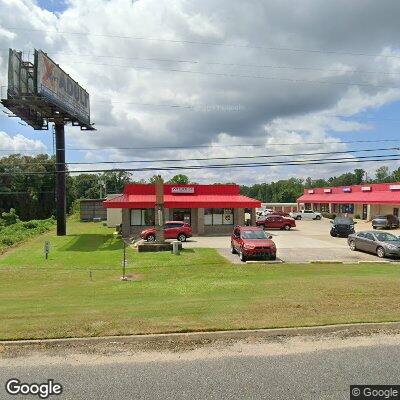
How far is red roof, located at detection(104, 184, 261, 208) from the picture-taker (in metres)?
36.9

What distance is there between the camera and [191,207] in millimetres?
38000

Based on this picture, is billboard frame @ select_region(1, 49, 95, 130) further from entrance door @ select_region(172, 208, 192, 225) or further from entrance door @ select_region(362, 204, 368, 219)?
entrance door @ select_region(362, 204, 368, 219)

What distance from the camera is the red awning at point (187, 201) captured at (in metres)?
36.7

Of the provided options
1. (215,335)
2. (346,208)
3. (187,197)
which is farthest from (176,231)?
(346,208)

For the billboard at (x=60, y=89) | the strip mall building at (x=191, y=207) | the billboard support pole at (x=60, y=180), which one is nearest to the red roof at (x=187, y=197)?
the strip mall building at (x=191, y=207)

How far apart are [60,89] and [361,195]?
45.4m

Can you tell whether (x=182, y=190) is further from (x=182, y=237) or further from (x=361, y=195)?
(x=361, y=195)

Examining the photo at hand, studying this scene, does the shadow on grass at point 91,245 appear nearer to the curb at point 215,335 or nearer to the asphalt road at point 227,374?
the curb at point 215,335

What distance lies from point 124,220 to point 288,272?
22577mm

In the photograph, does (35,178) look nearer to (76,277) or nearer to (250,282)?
(76,277)

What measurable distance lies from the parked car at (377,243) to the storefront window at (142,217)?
18.3 metres

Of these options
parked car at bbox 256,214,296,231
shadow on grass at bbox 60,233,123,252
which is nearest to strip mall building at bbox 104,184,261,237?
parked car at bbox 256,214,296,231

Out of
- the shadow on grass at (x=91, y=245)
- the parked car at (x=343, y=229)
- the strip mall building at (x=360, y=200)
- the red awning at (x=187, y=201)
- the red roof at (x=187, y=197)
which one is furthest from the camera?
the strip mall building at (x=360, y=200)

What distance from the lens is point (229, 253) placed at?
24.6 meters
